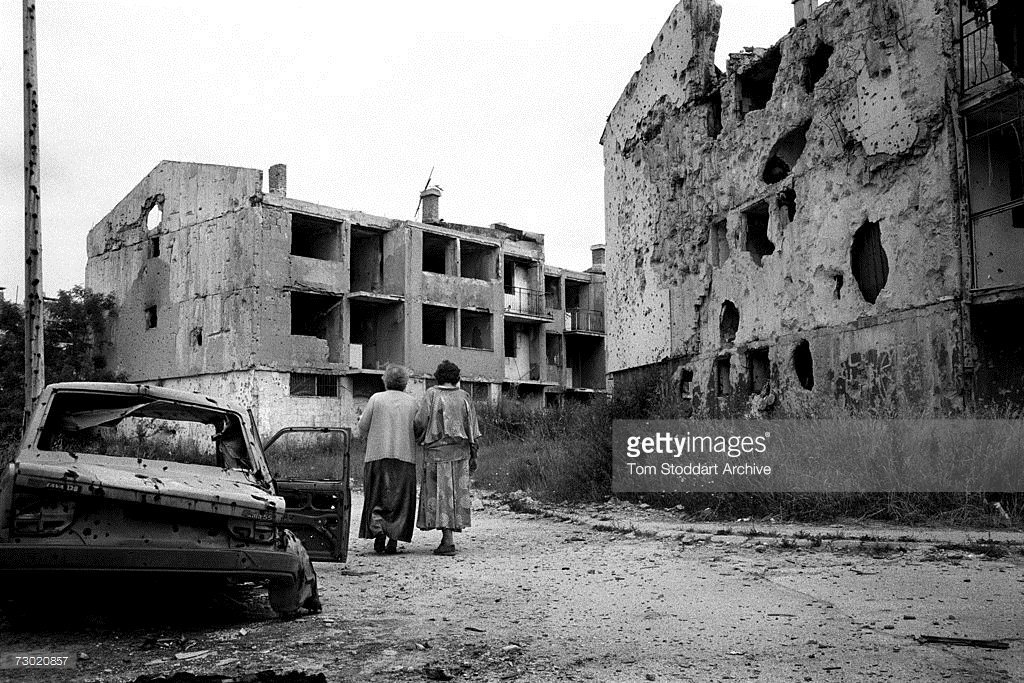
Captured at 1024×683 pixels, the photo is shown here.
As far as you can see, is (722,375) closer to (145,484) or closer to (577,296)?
(145,484)

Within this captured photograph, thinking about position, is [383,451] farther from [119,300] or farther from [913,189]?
[119,300]

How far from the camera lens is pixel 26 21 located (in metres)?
12.3

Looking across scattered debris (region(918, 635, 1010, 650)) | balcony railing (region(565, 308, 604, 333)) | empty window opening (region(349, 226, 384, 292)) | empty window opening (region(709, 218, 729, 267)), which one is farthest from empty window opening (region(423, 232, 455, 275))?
scattered debris (region(918, 635, 1010, 650))

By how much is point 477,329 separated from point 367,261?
5.79 metres

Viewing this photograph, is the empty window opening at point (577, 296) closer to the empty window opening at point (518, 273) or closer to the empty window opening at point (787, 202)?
the empty window opening at point (518, 273)

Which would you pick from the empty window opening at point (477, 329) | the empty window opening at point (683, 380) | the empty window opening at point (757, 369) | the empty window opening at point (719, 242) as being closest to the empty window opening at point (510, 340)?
the empty window opening at point (477, 329)

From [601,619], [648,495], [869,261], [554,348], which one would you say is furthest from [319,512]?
[554,348]

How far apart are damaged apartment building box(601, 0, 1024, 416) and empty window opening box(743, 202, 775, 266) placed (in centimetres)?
5

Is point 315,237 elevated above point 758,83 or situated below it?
above

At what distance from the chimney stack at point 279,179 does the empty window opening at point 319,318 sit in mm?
3884

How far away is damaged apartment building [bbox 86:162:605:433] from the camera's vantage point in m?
31.6

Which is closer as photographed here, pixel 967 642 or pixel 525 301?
pixel 967 642

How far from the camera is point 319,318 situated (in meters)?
34.2

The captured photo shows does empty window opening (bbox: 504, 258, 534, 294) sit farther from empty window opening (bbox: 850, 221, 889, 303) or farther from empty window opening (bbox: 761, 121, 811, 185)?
empty window opening (bbox: 850, 221, 889, 303)
